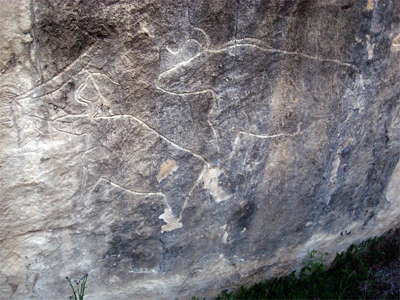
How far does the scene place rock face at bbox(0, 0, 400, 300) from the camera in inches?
58.3

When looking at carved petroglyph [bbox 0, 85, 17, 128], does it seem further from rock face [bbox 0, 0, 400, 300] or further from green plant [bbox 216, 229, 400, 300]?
green plant [bbox 216, 229, 400, 300]

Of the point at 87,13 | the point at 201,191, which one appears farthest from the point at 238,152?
the point at 87,13

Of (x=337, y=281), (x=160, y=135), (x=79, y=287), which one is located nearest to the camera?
(x=160, y=135)

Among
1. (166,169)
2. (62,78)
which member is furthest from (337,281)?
(62,78)

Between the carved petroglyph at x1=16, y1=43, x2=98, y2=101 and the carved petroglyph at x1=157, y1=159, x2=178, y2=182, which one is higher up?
the carved petroglyph at x1=16, y1=43, x2=98, y2=101

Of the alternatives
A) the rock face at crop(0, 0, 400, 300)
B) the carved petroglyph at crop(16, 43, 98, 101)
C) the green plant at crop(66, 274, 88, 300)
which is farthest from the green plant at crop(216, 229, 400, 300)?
the carved petroglyph at crop(16, 43, 98, 101)

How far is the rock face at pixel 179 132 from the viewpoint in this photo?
58.3 inches

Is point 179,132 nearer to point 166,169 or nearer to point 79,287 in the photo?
point 166,169

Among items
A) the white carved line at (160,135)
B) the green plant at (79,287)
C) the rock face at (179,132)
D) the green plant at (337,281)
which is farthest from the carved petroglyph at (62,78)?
the green plant at (337,281)

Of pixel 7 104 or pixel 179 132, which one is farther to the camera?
pixel 179 132

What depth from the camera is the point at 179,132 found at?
1.75 meters

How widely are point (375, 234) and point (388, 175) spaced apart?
0.39m

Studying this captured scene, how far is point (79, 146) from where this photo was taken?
162 cm

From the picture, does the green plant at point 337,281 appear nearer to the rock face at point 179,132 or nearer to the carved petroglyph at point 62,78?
the rock face at point 179,132
